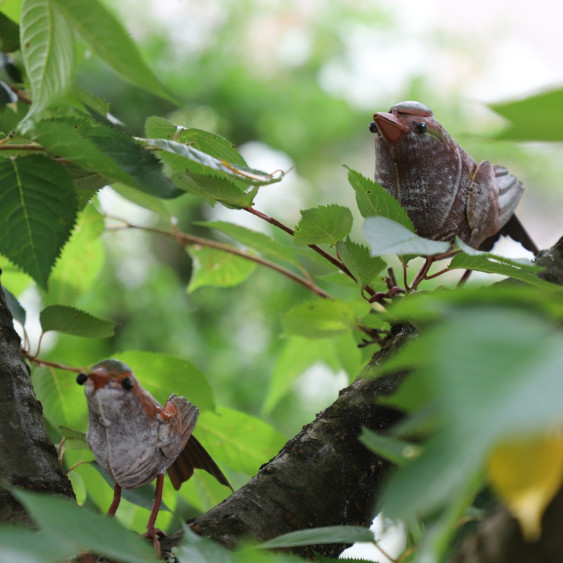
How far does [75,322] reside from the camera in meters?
0.43

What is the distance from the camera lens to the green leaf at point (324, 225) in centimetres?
35

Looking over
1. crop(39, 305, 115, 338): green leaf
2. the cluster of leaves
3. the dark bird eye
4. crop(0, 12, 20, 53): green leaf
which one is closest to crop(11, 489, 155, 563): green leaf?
the cluster of leaves

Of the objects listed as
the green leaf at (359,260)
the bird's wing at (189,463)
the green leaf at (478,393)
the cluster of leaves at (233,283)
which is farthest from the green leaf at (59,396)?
the green leaf at (478,393)

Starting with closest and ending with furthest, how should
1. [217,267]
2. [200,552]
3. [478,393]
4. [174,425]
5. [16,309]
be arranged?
[478,393], [200,552], [174,425], [16,309], [217,267]

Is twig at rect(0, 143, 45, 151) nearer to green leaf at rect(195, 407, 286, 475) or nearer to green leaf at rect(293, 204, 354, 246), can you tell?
green leaf at rect(293, 204, 354, 246)

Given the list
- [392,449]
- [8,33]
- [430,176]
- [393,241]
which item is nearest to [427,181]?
[430,176]

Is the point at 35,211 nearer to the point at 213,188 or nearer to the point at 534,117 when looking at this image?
the point at 213,188

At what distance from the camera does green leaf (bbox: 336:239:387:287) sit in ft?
1.20

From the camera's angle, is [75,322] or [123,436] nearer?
[123,436]

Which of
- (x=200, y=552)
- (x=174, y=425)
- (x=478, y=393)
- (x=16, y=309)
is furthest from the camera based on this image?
(x=16, y=309)

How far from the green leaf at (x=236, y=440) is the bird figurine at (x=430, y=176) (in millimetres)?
220

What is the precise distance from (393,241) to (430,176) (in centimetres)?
11

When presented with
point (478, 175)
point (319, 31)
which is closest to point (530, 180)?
point (319, 31)

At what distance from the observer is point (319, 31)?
9.78 feet
